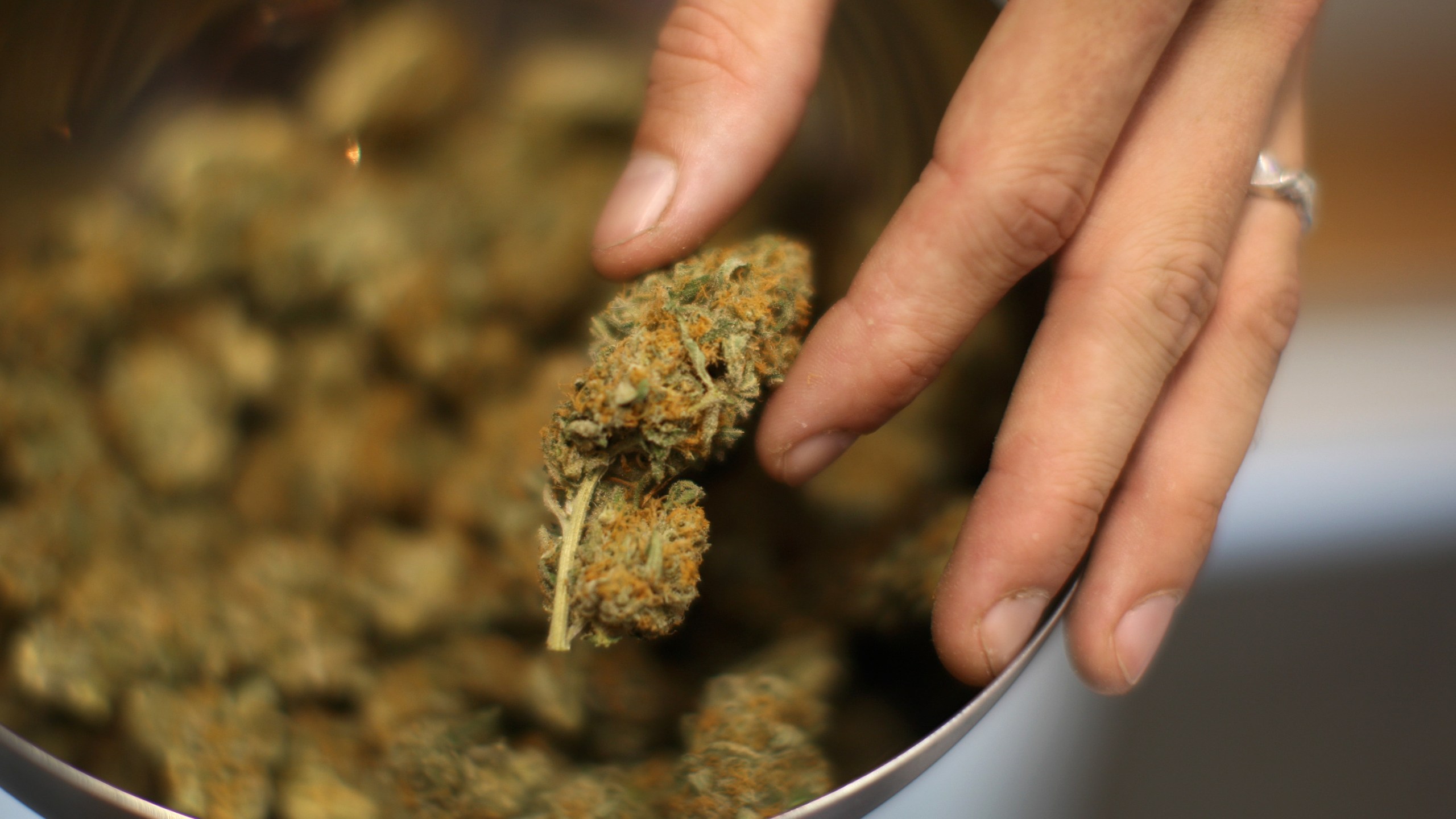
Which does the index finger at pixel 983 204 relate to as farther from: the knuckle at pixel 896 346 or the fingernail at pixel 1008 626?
the fingernail at pixel 1008 626

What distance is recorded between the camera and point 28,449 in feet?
2.95

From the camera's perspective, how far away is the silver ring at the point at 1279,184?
1.00m

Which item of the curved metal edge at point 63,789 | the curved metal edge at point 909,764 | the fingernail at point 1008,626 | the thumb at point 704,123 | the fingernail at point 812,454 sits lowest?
the curved metal edge at point 63,789

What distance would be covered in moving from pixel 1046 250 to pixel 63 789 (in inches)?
31.4

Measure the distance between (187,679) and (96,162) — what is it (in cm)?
54

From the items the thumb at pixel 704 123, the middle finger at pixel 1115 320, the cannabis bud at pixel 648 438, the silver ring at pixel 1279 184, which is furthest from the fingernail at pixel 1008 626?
the silver ring at pixel 1279 184

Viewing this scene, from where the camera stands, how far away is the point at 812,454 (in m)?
0.78

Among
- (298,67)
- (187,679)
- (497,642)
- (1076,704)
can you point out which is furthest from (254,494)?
(1076,704)

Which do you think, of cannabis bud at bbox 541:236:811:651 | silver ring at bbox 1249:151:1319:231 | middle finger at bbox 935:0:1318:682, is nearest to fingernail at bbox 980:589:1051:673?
middle finger at bbox 935:0:1318:682

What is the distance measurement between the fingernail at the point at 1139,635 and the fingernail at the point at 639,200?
0.54 meters

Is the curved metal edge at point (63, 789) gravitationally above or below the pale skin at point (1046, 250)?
below

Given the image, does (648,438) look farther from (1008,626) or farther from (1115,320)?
(1115,320)

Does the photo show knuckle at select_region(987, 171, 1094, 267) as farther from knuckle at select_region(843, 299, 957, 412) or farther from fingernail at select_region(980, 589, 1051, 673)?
fingernail at select_region(980, 589, 1051, 673)

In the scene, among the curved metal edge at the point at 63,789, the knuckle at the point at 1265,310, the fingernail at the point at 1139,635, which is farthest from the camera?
the knuckle at the point at 1265,310
